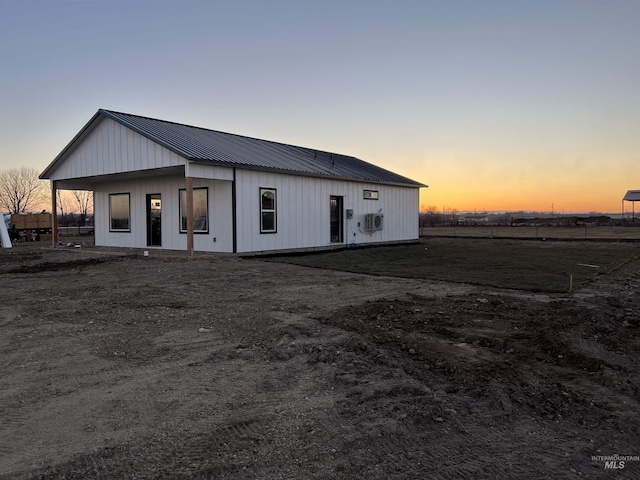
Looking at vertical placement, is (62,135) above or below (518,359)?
above

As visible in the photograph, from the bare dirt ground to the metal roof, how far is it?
46.7 m

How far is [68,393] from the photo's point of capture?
359 cm

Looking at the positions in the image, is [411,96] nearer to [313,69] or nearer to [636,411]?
[313,69]

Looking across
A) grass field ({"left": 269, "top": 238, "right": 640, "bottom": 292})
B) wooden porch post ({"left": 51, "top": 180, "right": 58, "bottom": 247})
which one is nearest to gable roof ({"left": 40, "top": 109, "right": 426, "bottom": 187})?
wooden porch post ({"left": 51, "top": 180, "right": 58, "bottom": 247})

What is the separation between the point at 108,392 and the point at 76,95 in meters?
21.0

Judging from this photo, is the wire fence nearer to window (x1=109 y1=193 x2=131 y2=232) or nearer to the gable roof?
the gable roof

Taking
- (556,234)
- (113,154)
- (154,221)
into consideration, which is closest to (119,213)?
(154,221)

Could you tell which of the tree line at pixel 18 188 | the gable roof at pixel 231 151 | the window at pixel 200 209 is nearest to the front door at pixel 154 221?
the window at pixel 200 209

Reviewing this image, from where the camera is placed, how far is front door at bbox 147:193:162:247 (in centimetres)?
1709

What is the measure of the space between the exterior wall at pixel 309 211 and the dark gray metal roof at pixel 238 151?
37 centimetres

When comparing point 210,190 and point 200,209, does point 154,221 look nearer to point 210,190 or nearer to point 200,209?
point 200,209

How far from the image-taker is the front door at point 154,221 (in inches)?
673

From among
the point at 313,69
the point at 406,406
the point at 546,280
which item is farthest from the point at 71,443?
the point at 313,69

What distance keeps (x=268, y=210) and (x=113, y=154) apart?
589 centimetres
